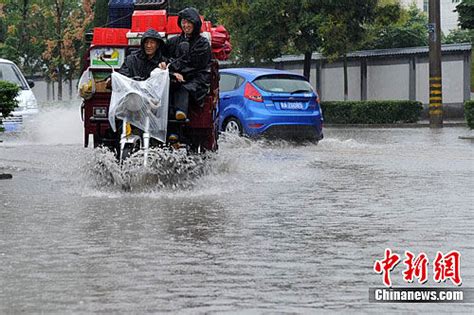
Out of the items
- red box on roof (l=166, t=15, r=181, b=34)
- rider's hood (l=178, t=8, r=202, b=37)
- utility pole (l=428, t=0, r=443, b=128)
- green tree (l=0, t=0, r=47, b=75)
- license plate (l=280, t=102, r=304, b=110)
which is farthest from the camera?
green tree (l=0, t=0, r=47, b=75)

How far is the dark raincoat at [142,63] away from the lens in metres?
14.1

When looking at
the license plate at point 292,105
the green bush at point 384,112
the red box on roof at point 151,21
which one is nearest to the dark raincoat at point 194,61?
the red box on roof at point 151,21

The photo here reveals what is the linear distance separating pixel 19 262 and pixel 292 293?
219 cm

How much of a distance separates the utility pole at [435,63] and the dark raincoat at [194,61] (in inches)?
965

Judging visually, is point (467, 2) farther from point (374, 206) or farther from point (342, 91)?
point (374, 206)

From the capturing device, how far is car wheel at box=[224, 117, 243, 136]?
23.0 m

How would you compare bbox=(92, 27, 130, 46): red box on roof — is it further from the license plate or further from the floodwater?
the license plate

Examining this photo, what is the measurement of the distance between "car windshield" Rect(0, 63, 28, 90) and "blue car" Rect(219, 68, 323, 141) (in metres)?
5.93

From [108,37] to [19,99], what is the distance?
35.6 ft

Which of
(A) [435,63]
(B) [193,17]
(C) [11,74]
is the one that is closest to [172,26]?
(B) [193,17]

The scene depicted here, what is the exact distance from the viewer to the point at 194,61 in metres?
14.3

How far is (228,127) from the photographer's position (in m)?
23.3

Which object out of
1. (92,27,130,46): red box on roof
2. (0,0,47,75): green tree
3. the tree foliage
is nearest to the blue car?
(92,27,130,46): red box on roof

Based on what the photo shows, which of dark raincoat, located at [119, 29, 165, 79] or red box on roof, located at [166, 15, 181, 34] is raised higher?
red box on roof, located at [166, 15, 181, 34]
